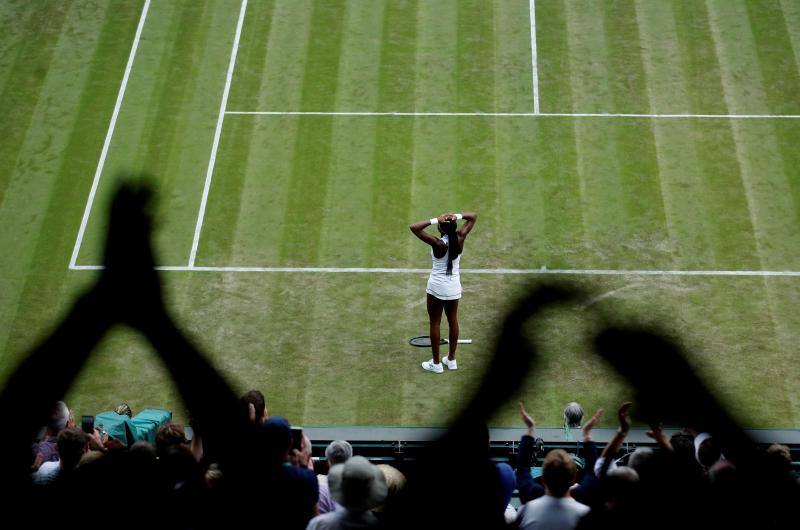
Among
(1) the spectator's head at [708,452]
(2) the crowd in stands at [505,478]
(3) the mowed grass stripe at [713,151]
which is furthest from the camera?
(3) the mowed grass stripe at [713,151]

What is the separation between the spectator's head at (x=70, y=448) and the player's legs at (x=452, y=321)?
5.16 meters

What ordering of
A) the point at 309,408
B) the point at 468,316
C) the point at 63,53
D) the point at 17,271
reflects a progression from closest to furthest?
1. the point at 309,408
2. the point at 468,316
3. the point at 17,271
4. the point at 63,53


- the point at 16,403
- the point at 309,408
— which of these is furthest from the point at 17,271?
the point at 309,408

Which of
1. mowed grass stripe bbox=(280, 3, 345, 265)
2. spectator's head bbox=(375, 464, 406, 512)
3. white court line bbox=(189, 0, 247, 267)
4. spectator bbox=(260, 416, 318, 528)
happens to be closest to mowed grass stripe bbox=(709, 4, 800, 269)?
Result: mowed grass stripe bbox=(280, 3, 345, 265)

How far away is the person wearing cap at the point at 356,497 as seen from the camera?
6188 mm

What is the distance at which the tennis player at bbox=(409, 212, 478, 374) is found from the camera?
1100 cm

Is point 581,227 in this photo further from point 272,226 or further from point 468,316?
point 272,226

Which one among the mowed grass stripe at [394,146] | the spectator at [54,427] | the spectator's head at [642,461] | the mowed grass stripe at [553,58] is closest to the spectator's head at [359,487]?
the spectator's head at [642,461]

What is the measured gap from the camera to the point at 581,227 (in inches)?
556

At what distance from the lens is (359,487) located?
619 cm

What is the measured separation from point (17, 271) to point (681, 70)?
34.2 feet

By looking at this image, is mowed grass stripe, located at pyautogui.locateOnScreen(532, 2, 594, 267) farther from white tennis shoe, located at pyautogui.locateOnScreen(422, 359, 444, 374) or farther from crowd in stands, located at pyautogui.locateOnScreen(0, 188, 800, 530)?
crowd in stands, located at pyautogui.locateOnScreen(0, 188, 800, 530)

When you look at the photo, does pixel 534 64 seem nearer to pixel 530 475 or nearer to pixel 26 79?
pixel 26 79

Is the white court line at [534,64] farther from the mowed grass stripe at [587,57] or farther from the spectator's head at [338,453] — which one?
the spectator's head at [338,453]
